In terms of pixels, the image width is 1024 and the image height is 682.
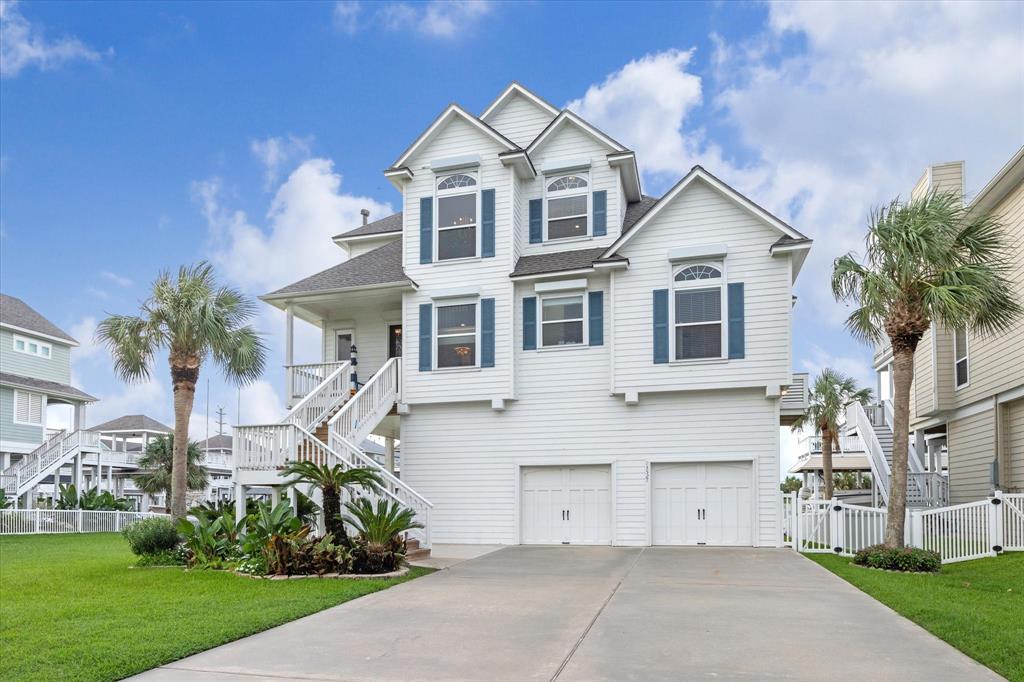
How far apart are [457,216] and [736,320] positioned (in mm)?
7685

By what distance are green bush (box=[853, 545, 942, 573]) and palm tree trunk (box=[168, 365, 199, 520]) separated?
577 inches

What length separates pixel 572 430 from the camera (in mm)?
20078

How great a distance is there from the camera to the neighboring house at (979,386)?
63.2ft

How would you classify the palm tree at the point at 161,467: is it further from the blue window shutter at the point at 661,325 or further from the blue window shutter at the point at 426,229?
the blue window shutter at the point at 661,325

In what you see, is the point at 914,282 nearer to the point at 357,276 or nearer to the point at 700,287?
the point at 700,287

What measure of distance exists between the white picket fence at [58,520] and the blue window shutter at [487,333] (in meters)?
14.1

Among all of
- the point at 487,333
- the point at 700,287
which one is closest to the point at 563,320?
the point at 487,333

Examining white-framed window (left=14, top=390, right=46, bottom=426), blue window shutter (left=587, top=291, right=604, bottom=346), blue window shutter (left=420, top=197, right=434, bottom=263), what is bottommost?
white-framed window (left=14, top=390, right=46, bottom=426)

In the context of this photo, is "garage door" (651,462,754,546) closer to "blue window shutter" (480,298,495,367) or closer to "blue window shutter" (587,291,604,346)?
"blue window shutter" (587,291,604,346)

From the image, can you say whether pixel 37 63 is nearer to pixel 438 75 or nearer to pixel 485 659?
pixel 438 75

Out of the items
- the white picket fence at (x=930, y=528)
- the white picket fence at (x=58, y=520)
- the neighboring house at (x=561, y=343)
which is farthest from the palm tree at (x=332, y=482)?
the white picket fence at (x=58, y=520)

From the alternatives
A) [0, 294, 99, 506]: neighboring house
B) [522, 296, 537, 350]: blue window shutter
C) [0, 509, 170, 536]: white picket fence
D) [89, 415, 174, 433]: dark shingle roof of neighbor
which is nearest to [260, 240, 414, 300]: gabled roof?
[522, 296, 537, 350]: blue window shutter

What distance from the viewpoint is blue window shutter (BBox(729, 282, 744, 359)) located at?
→ 18.7m

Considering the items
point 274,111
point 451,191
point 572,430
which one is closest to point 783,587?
point 572,430
